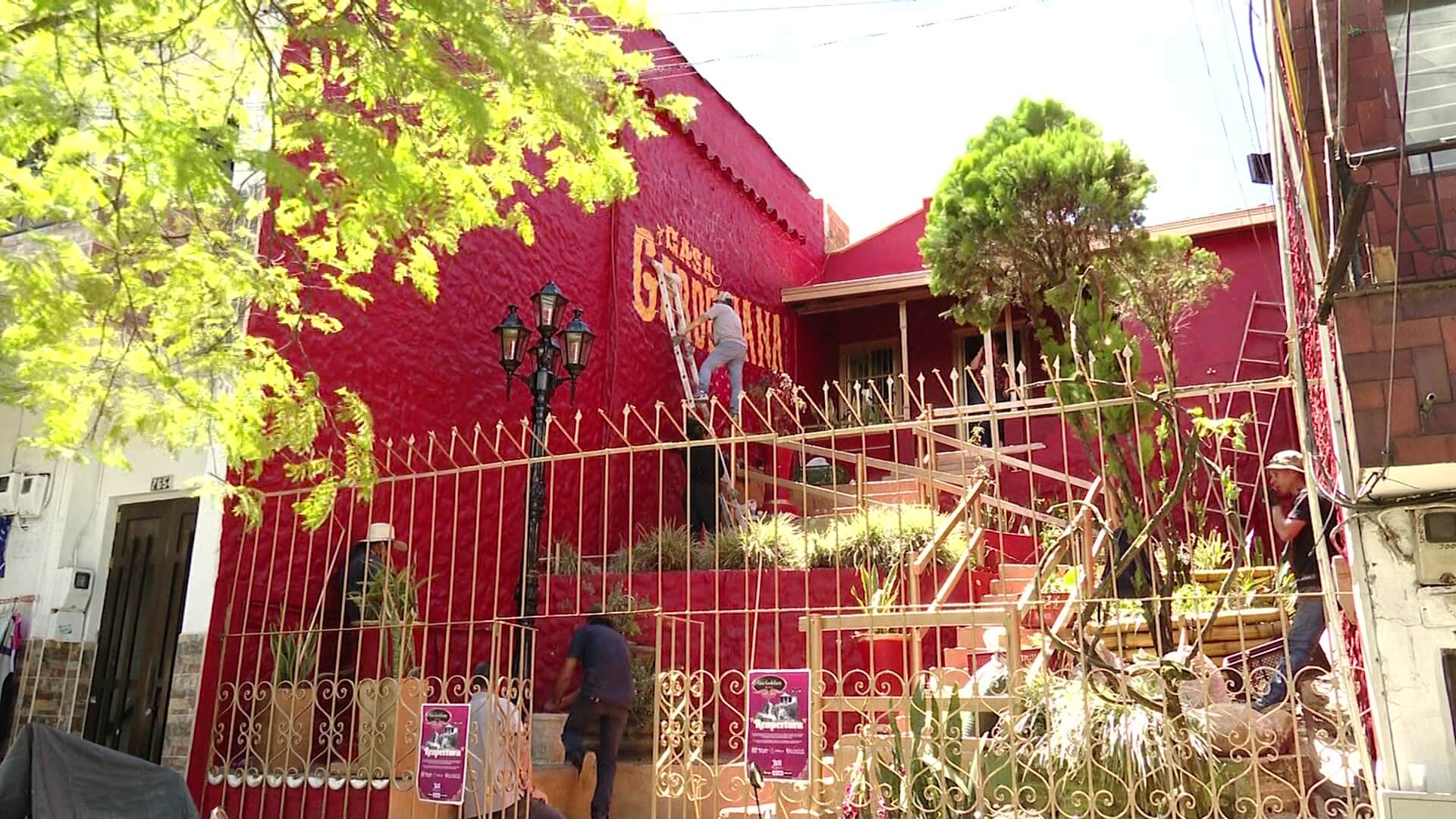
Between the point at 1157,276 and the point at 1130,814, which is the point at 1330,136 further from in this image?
the point at 1157,276

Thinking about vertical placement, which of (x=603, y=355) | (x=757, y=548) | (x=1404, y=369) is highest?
(x=603, y=355)

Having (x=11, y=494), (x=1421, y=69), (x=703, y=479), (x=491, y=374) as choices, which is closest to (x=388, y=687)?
(x=11, y=494)

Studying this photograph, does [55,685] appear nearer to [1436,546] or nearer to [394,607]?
[394,607]

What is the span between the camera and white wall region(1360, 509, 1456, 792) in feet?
14.1

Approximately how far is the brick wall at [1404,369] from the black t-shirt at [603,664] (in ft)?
13.6

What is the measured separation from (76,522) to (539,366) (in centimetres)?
360

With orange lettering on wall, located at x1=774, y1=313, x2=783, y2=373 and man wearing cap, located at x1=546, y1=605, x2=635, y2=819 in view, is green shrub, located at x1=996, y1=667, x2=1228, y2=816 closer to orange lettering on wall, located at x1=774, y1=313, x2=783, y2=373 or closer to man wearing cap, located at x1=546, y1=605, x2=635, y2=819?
man wearing cap, located at x1=546, y1=605, x2=635, y2=819

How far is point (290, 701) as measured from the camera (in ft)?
22.5

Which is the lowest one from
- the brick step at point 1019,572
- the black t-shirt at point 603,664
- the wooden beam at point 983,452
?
the black t-shirt at point 603,664

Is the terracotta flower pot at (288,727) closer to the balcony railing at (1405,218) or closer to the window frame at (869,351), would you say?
the balcony railing at (1405,218)

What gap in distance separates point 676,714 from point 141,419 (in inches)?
123

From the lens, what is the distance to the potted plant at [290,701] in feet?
22.1

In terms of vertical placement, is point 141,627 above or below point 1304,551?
below

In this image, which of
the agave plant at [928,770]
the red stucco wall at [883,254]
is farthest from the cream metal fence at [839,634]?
the red stucco wall at [883,254]
